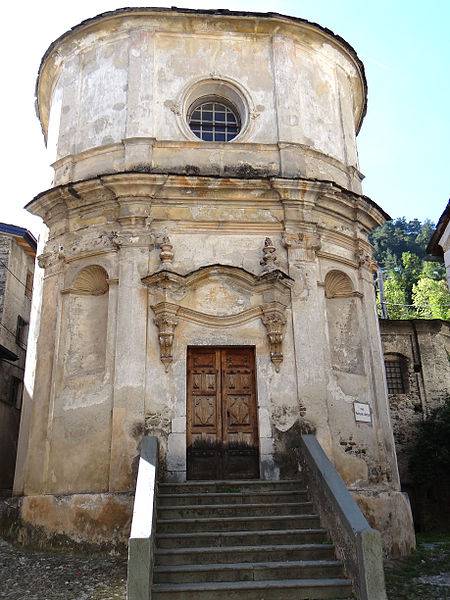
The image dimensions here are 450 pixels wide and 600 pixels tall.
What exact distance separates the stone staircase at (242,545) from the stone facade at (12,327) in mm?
11155

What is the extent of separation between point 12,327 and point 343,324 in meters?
12.7

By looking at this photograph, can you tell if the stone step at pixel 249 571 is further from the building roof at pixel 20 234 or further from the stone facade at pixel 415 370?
the building roof at pixel 20 234

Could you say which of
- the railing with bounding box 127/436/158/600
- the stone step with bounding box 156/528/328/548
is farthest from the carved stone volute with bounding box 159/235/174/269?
the stone step with bounding box 156/528/328/548

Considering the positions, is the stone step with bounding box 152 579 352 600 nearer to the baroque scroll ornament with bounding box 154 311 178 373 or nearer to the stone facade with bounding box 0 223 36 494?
the baroque scroll ornament with bounding box 154 311 178 373

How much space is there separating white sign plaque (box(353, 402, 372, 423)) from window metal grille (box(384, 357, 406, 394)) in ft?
28.7

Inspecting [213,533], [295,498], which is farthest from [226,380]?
[213,533]

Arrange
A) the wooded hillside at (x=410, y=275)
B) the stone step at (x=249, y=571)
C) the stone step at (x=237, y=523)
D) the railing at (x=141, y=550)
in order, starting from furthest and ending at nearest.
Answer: the wooded hillside at (x=410, y=275) → the stone step at (x=237, y=523) → the stone step at (x=249, y=571) → the railing at (x=141, y=550)

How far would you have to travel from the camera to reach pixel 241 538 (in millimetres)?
8555

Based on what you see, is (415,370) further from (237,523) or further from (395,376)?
(237,523)

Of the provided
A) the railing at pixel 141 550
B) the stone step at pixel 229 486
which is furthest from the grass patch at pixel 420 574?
the railing at pixel 141 550

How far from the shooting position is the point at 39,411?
1182 cm

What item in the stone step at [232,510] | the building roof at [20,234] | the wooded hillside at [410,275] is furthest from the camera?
the wooded hillside at [410,275]

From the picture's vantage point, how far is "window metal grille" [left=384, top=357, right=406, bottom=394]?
20547mm

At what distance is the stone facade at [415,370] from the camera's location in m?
19.9
